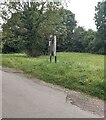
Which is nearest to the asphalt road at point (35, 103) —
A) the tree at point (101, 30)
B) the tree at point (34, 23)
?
the tree at point (34, 23)

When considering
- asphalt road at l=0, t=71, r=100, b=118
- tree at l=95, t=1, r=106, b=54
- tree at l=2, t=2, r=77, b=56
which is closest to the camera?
asphalt road at l=0, t=71, r=100, b=118

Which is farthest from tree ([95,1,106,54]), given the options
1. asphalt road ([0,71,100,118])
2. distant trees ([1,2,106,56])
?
asphalt road ([0,71,100,118])

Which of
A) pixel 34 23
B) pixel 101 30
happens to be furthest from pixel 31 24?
pixel 101 30

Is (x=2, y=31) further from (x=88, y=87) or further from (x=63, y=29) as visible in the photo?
(x=88, y=87)

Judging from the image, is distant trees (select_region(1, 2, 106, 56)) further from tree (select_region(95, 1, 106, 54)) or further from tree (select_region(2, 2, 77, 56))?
tree (select_region(95, 1, 106, 54))

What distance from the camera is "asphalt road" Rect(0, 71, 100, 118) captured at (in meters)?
7.62

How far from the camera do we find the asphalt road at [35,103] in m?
7.62

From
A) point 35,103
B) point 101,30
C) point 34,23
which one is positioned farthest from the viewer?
point 101,30

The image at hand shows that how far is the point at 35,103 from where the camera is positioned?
8773 mm

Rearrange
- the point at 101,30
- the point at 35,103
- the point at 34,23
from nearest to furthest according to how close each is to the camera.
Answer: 1. the point at 35,103
2. the point at 34,23
3. the point at 101,30

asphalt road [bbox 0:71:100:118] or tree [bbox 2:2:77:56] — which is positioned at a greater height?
tree [bbox 2:2:77:56]

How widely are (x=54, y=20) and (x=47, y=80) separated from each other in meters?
25.2

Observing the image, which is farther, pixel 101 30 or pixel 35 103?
pixel 101 30

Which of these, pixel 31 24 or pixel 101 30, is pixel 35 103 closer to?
pixel 31 24
